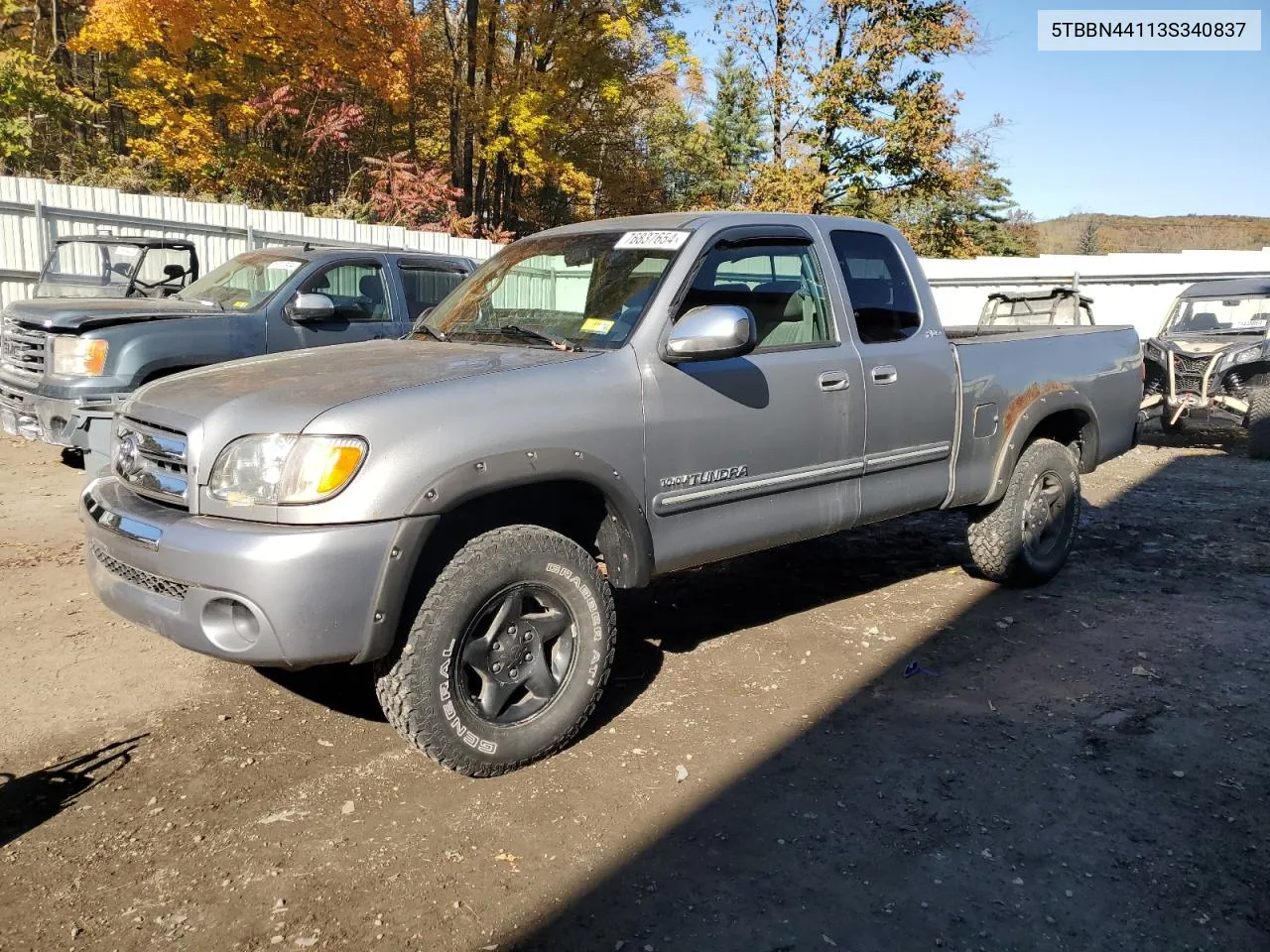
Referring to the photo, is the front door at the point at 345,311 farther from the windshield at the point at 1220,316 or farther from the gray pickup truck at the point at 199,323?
the windshield at the point at 1220,316

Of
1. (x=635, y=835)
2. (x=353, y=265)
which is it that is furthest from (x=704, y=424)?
(x=353, y=265)

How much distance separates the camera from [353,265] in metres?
8.37

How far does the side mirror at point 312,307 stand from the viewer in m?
7.27

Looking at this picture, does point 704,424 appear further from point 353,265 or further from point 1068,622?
point 353,265

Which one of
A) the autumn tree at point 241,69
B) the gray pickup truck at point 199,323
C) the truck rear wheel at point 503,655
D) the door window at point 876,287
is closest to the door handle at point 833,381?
the door window at point 876,287

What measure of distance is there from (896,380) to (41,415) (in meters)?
6.13

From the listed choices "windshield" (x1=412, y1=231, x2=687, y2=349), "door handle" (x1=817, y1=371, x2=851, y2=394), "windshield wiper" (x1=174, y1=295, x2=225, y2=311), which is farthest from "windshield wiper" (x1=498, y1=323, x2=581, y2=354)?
"windshield wiper" (x1=174, y1=295, x2=225, y2=311)

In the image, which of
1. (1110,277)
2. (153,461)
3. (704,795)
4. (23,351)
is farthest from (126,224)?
(1110,277)

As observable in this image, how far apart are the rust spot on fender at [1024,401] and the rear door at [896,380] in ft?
1.62

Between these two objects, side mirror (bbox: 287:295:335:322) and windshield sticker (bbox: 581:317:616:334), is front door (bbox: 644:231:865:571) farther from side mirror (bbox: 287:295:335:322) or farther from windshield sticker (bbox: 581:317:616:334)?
side mirror (bbox: 287:295:335:322)

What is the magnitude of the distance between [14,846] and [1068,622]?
4.67 meters

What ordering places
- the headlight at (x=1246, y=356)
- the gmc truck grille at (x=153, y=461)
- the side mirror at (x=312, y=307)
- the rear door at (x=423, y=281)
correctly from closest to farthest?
the gmc truck grille at (x=153, y=461), the side mirror at (x=312, y=307), the rear door at (x=423, y=281), the headlight at (x=1246, y=356)

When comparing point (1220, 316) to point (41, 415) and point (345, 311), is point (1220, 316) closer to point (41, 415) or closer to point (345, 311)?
point (345, 311)

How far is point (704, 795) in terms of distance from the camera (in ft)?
10.8
